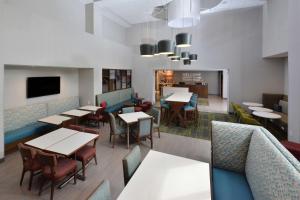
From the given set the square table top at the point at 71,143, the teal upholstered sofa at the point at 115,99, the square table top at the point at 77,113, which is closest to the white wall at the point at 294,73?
the square table top at the point at 71,143

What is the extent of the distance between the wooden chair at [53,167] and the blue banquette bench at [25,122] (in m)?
1.95

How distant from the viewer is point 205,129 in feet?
19.7

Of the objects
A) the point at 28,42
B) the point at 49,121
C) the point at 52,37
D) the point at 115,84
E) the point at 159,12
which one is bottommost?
the point at 49,121

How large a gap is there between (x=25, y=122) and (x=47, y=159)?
121 inches

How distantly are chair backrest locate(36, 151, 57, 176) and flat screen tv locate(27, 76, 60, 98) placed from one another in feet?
10.1

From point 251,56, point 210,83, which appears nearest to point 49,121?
point 251,56

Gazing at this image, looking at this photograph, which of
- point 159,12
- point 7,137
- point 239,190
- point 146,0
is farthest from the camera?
point 146,0

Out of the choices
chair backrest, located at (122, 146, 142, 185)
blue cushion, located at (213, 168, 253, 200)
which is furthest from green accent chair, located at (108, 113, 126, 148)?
blue cushion, located at (213, 168, 253, 200)

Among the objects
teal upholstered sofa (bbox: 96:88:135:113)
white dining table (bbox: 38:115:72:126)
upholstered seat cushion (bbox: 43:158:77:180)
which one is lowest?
upholstered seat cushion (bbox: 43:158:77:180)

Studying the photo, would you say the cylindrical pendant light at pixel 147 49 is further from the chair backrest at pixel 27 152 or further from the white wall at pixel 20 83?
the white wall at pixel 20 83

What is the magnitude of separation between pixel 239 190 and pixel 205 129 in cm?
390

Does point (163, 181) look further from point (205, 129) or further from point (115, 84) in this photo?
point (115, 84)

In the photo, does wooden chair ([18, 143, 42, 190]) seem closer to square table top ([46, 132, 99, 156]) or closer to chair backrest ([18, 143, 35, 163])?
chair backrest ([18, 143, 35, 163])

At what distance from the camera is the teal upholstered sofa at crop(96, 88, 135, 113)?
6964 millimetres
